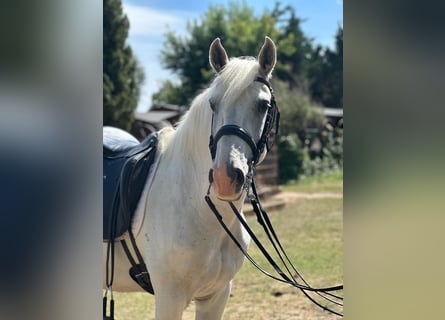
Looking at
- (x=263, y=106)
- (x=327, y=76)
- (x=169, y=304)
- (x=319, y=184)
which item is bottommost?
(x=319, y=184)

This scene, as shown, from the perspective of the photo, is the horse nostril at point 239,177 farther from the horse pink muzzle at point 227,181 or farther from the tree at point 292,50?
the tree at point 292,50

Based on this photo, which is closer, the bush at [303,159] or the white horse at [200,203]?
the white horse at [200,203]

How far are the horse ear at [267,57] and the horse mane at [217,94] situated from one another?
27mm

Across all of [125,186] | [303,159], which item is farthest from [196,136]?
[303,159]

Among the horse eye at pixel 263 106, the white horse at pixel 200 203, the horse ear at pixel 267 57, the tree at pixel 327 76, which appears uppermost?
the tree at pixel 327 76

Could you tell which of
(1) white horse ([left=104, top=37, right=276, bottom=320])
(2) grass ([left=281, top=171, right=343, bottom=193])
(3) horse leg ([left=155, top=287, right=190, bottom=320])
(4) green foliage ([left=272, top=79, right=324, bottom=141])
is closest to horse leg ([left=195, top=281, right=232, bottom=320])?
(1) white horse ([left=104, top=37, right=276, bottom=320])

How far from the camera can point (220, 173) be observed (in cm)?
160

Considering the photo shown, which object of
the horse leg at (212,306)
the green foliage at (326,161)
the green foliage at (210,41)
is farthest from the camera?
the green foliage at (210,41)

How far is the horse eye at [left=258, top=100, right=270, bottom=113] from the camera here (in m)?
1.78

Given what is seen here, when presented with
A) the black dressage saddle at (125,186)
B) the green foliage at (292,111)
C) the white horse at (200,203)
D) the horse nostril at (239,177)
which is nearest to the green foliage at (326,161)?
the green foliage at (292,111)

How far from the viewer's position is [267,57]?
1874mm

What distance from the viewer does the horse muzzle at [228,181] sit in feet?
5.24

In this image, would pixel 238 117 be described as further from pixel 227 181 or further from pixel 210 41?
pixel 210 41

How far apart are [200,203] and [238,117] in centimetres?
42
